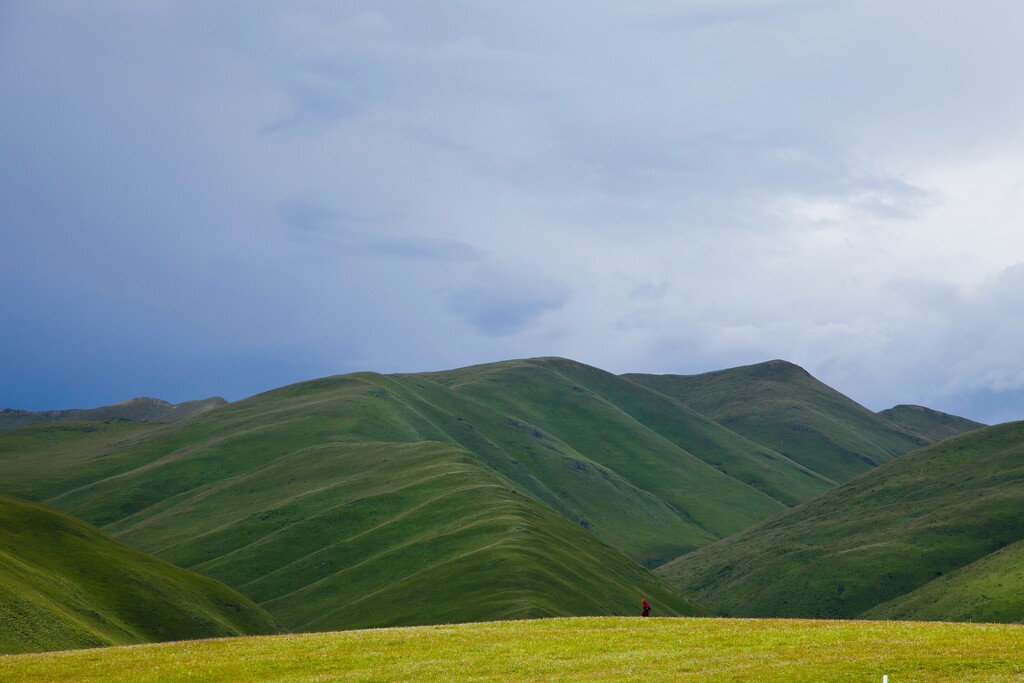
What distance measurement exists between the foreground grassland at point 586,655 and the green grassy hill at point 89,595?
26929mm

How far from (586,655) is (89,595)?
67.6 meters

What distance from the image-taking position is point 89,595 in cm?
9788

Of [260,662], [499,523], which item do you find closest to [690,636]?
[260,662]

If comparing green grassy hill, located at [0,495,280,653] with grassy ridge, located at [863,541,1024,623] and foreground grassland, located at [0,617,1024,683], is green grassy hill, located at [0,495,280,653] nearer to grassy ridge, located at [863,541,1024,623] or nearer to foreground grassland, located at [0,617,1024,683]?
foreground grassland, located at [0,617,1024,683]

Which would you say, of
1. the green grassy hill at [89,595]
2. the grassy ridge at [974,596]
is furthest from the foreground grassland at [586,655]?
the grassy ridge at [974,596]

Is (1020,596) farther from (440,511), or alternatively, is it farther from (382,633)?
(382,633)

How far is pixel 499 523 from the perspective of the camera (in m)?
144

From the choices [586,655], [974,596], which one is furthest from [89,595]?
[974,596]

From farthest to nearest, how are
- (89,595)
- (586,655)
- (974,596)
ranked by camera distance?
(974,596) < (89,595) < (586,655)

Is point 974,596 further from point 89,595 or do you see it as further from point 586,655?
point 89,595

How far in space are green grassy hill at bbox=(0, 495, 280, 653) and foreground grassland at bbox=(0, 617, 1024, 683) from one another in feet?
88.4

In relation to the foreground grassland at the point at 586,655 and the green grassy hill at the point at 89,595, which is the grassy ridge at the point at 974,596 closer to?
the foreground grassland at the point at 586,655

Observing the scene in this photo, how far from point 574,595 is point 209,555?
8198cm

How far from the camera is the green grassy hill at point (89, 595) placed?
Answer: 78.7 m
